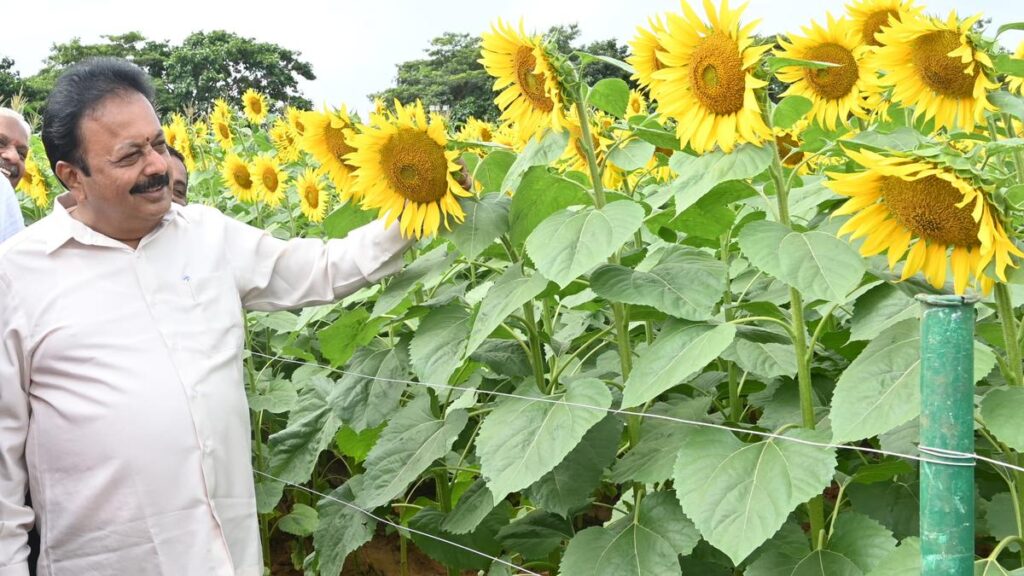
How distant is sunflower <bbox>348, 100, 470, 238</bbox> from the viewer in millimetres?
2439

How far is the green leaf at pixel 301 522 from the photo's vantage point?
4133 millimetres

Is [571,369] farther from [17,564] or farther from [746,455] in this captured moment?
[17,564]

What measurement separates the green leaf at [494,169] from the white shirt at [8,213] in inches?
98.7

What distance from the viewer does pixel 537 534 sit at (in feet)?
9.00

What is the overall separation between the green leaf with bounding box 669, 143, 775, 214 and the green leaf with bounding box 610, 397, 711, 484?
1.63 ft

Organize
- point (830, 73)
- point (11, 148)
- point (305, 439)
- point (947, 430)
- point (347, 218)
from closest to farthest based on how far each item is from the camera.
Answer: point (947, 430), point (830, 73), point (347, 218), point (305, 439), point (11, 148)

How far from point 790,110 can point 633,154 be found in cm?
34

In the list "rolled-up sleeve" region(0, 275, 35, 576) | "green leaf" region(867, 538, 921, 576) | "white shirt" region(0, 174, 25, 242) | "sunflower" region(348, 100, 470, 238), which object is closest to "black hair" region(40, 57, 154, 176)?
"rolled-up sleeve" region(0, 275, 35, 576)

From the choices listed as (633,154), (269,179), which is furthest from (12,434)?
(269,179)

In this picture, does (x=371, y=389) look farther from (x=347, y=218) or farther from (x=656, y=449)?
(x=656, y=449)

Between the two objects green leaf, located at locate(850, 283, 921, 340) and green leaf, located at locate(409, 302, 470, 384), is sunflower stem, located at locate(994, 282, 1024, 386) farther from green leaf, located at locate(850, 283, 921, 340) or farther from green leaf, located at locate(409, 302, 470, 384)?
green leaf, located at locate(409, 302, 470, 384)

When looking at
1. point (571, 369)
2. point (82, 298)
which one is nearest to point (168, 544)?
point (82, 298)

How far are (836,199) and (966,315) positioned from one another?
772 mm

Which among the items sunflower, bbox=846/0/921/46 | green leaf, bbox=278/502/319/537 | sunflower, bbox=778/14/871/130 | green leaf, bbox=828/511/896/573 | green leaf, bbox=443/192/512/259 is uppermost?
sunflower, bbox=846/0/921/46
